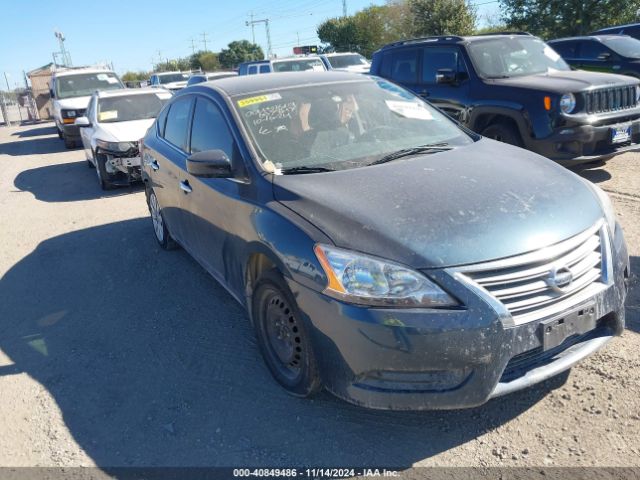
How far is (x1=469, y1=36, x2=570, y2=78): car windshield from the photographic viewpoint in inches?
306

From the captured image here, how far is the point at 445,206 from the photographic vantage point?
2770 mm

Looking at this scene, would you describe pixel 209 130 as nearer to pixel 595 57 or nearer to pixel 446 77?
pixel 446 77

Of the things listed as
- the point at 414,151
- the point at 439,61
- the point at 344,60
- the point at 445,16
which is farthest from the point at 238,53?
the point at 414,151

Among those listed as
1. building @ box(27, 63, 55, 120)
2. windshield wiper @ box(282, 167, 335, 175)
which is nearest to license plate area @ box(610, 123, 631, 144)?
windshield wiper @ box(282, 167, 335, 175)

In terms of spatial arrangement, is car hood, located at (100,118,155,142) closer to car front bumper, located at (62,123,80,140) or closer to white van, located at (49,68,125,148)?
car front bumper, located at (62,123,80,140)

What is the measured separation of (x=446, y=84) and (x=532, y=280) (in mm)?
6189

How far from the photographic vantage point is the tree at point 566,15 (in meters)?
24.7

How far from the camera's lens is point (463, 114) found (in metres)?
7.70

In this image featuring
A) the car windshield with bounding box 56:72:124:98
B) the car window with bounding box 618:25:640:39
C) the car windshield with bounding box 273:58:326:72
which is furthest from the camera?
the car windshield with bounding box 273:58:326:72

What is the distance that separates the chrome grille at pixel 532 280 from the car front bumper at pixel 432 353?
7 centimetres

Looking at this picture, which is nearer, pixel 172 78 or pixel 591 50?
pixel 591 50

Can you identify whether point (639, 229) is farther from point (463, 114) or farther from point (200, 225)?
point (200, 225)

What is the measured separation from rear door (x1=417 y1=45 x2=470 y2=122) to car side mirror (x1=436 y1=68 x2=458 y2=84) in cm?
2

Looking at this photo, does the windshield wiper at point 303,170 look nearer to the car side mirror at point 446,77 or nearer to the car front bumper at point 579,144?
the car front bumper at point 579,144
